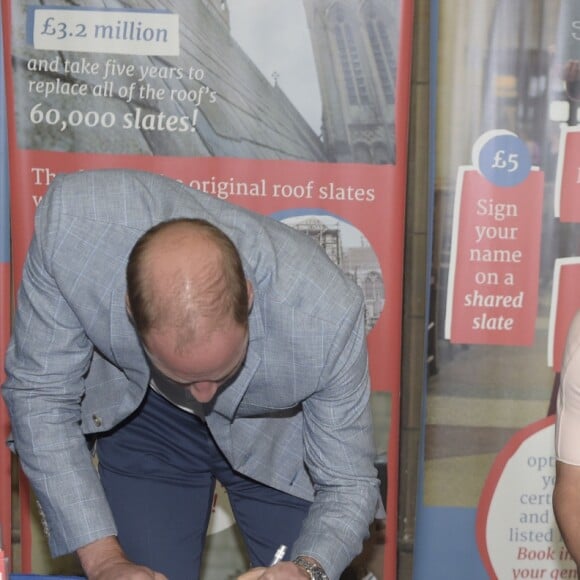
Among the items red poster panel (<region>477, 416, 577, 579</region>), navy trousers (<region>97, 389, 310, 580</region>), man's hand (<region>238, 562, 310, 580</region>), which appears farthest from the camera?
red poster panel (<region>477, 416, 577, 579</region>)

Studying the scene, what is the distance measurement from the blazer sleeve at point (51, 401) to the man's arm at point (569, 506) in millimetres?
854

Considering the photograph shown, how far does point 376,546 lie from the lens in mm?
3074

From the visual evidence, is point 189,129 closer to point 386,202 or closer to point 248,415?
point 386,202

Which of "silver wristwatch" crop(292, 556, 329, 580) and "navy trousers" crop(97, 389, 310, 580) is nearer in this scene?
"silver wristwatch" crop(292, 556, 329, 580)

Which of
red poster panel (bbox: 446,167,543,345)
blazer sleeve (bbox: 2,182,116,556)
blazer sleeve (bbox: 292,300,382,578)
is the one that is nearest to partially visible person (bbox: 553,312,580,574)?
blazer sleeve (bbox: 292,300,382,578)

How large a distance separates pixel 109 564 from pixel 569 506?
0.86 m

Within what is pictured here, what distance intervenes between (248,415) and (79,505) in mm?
393

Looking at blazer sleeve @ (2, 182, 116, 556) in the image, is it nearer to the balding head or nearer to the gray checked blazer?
the gray checked blazer

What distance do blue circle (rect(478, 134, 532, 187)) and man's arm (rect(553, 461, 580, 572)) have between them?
1239 millimetres

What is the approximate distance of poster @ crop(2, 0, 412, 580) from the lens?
286 centimetres

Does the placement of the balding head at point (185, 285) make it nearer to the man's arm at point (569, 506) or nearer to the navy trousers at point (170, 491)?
the navy trousers at point (170, 491)

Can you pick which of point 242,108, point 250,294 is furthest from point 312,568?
point 242,108

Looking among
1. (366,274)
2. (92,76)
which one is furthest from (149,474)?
(92,76)

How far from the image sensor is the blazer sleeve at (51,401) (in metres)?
1.82
